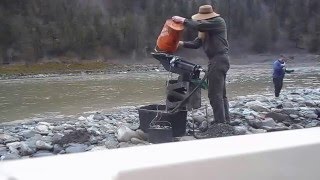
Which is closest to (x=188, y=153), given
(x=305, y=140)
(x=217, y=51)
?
(x=305, y=140)

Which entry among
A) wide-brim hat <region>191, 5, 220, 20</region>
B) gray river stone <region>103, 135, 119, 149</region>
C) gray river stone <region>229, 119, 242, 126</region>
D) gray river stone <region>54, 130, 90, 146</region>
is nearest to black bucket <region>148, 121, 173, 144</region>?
gray river stone <region>103, 135, 119, 149</region>

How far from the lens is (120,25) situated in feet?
238

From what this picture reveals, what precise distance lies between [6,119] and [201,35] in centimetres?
785

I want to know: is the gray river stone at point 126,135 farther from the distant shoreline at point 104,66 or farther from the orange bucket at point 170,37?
the distant shoreline at point 104,66

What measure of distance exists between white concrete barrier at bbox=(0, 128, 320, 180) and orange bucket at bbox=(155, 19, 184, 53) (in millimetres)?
3292

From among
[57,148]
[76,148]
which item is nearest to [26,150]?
[57,148]

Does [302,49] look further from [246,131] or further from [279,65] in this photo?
[246,131]

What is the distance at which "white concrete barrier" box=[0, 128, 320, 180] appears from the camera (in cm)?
123

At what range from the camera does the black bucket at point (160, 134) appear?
15.1 ft

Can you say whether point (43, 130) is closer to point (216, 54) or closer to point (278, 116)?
point (216, 54)

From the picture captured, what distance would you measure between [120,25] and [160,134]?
69.0 m

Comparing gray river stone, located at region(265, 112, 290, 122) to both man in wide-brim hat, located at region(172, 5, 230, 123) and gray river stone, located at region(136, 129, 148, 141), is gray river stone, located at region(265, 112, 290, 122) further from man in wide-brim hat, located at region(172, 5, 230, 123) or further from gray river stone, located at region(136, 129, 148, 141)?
gray river stone, located at region(136, 129, 148, 141)

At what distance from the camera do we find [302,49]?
218ft

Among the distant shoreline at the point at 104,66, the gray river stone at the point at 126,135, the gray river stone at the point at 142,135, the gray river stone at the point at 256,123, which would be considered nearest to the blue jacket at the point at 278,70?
the gray river stone at the point at 256,123
